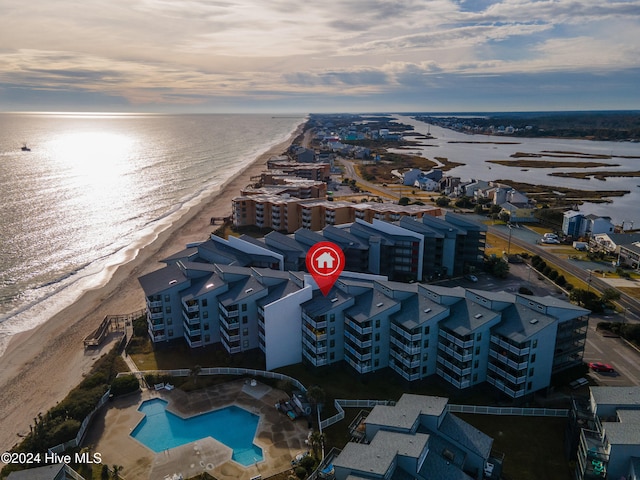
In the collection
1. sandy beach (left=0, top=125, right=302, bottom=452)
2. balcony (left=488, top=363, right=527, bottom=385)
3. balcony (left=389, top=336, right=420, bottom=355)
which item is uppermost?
balcony (left=389, top=336, right=420, bottom=355)

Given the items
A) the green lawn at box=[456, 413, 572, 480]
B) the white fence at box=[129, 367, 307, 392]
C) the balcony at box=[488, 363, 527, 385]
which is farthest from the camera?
the white fence at box=[129, 367, 307, 392]

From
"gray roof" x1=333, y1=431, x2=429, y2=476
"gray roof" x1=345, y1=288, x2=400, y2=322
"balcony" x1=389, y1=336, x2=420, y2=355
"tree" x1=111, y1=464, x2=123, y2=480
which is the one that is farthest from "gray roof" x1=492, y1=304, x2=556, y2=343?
"tree" x1=111, y1=464, x2=123, y2=480

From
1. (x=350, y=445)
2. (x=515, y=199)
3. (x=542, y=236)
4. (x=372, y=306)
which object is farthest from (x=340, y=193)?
(x=350, y=445)

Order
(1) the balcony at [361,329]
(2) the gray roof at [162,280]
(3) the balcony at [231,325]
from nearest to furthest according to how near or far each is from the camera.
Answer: (1) the balcony at [361,329]
(3) the balcony at [231,325]
(2) the gray roof at [162,280]

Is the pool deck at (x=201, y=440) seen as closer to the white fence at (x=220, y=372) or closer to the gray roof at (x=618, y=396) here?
the white fence at (x=220, y=372)

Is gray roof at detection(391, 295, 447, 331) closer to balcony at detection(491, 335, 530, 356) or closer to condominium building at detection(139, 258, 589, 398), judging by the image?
condominium building at detection(139, 258, 589, 398)

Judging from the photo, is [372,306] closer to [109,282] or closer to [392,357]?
[392,357]

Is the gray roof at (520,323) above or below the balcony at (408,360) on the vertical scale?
above

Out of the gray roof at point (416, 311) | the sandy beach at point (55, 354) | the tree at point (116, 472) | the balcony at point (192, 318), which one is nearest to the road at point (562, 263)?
the gray roof at point (416, 311)
